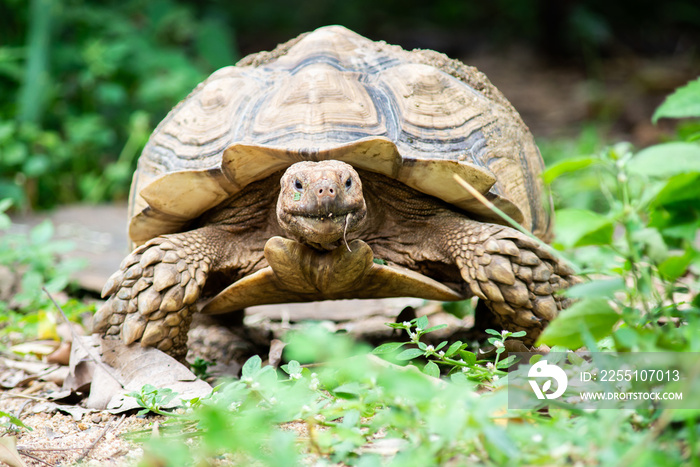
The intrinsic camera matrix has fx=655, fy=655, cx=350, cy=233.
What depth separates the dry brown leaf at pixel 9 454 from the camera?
1.81 metres

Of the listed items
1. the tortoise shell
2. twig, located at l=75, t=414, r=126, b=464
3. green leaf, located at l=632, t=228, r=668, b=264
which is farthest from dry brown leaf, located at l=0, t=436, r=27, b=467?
green leaf, located at l=632, t=228, r=668, b=264

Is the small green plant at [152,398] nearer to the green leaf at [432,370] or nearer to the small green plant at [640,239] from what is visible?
the green leaf at [432,370]

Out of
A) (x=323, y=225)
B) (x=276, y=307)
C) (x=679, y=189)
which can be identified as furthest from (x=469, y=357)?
(x=276, y=307)

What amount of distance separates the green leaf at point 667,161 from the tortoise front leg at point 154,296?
69.1 inches

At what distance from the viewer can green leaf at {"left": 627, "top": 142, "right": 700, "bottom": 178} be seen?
160 cm

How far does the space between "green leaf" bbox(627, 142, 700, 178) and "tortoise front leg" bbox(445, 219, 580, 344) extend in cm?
95

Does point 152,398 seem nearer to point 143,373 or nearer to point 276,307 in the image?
point 143,373

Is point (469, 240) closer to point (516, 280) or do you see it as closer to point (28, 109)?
point (516, 280)

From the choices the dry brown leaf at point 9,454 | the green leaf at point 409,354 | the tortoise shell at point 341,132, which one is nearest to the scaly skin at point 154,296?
the tortoise shell at point 341,132

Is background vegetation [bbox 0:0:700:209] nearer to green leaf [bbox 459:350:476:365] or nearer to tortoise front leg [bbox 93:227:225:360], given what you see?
tortoise front leg [bbox 93:227:225:360]

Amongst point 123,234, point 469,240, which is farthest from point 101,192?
point 469,240

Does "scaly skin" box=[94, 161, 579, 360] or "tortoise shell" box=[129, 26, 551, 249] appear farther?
"tortoise shell" box=[129, 26, 551, 249]

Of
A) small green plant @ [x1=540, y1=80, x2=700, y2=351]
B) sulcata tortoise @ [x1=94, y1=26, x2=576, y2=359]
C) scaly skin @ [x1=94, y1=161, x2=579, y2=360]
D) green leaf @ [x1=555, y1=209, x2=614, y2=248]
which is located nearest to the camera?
small green plant @ [x1=540, y1=80, x2=700, y2=351]

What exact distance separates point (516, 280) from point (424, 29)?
43.5ft
